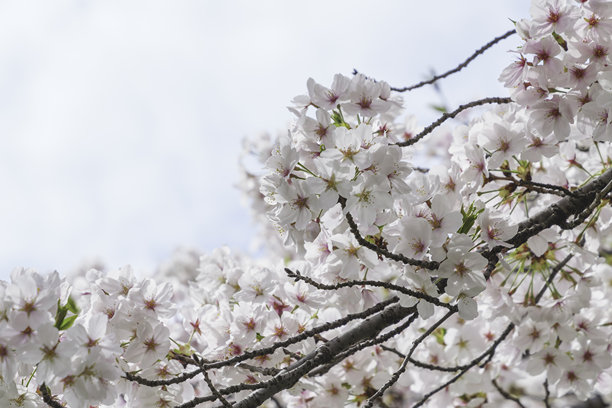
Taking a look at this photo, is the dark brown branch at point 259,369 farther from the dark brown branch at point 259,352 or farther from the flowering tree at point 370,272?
the dark brown branch at point 259,352

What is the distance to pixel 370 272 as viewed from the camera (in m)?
2.31

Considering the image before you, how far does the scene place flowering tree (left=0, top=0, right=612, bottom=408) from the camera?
5.90 ft

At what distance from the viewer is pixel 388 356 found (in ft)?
10.4

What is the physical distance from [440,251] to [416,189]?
242mm

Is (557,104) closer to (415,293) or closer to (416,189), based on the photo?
(416,189)

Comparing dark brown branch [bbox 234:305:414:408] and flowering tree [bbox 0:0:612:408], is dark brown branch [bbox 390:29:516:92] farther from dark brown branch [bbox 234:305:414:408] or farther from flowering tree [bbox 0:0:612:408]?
dark brown branch [bbox 234:305:414:408]

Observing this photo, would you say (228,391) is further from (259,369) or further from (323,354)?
(323,354)

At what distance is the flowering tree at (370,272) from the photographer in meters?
1.80

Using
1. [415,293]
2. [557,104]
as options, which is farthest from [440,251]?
[557,104]

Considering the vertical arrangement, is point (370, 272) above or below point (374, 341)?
above

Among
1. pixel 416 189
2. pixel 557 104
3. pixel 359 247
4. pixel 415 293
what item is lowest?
pixel 415 293

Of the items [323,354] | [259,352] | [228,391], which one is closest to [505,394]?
[323,354]

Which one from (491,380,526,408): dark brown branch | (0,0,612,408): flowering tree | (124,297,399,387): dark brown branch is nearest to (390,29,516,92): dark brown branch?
(0,0,612,408): flowering tree

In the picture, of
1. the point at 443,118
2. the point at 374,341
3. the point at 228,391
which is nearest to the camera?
the point at 228,391
